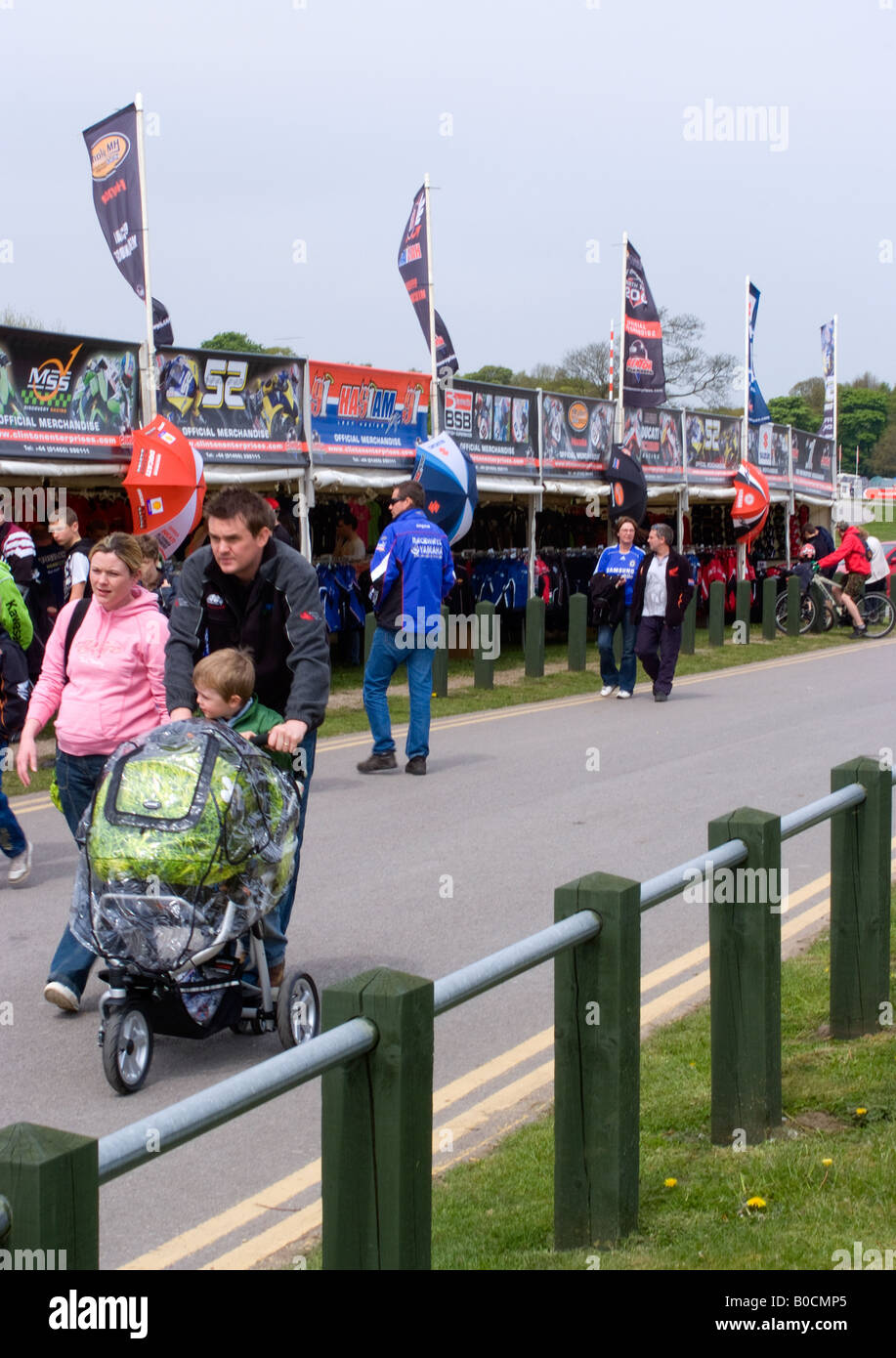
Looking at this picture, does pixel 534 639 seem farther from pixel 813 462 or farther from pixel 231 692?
pixel 813 462

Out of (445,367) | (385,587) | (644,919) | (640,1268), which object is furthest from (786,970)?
(445,367)

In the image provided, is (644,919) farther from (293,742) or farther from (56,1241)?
(56,1241)

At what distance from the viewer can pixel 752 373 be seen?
27953 millimetres

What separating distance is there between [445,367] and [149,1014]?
15.5 m

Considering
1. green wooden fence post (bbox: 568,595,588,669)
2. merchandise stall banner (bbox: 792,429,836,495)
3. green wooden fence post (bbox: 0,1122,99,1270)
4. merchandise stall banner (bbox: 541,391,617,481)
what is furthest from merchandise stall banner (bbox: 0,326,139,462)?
merchandise stall banner (bbox: 792,429,836,495)

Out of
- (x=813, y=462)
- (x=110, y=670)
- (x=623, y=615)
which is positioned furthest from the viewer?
(x=813, y=462)

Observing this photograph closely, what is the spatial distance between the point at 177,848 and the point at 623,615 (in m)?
11.7

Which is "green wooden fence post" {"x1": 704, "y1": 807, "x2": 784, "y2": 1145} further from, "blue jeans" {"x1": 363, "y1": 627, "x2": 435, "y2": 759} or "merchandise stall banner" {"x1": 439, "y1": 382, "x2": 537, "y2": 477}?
"merchandise stall banner" {"x1": 439, "y1": 382, "x2": 537, "y2": 477}

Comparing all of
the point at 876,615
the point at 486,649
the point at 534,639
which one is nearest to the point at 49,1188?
the point at 486,649

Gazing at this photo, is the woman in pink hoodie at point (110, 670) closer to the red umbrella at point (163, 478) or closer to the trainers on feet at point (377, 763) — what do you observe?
the trainers on feet at point (377, 763)

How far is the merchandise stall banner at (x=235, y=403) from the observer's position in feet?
47.3

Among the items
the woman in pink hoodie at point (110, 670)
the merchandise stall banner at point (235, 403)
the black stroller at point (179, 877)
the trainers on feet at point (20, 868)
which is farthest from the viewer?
the merchandise stall banner at point (235, 403)

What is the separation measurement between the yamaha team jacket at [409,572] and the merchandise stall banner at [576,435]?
354 inches

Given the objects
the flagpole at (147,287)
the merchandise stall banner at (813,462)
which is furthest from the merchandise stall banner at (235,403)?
the merchandise stall banner at (813,462)
